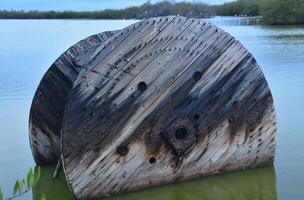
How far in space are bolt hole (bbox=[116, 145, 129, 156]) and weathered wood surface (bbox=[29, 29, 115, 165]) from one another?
5.14 feet

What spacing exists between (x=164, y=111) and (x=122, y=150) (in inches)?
26.7

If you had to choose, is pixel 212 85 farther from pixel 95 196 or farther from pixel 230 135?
pixel 95 196

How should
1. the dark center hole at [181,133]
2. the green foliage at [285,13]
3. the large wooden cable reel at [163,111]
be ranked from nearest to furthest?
the large wooden cable reel at [163,111] → the dark center hole at [181,133] → the green foliage at [285,13]

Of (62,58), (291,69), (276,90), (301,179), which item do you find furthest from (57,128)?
(291,69)

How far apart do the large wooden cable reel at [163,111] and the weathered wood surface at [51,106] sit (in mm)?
1156

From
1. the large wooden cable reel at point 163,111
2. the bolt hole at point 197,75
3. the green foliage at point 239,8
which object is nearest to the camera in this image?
the large wooden cable reel at point 163,111

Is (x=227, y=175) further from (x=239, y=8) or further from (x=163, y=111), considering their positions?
(x=239, y=8)

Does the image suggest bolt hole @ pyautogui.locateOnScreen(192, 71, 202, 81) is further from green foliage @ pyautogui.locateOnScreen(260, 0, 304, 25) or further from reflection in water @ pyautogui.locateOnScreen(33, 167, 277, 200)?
green foliage @ pyautogui.locateOnScreen(260, 0, 304, 25)

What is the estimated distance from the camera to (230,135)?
6.78 meters

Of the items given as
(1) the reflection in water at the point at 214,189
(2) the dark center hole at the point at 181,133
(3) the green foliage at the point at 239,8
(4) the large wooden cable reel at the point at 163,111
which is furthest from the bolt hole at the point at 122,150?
(3) the green foliage at the point at 239,8

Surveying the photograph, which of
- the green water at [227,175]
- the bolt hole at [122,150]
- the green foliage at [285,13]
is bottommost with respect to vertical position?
the green foliage at [285,13]

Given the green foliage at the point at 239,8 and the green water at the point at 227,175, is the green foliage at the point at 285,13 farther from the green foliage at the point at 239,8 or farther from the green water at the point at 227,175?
the green water at the point at 227,175

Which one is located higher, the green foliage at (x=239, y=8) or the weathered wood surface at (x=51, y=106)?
the weathered wood surface at (x=51, y=106)

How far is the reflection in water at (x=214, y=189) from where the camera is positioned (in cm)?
630
